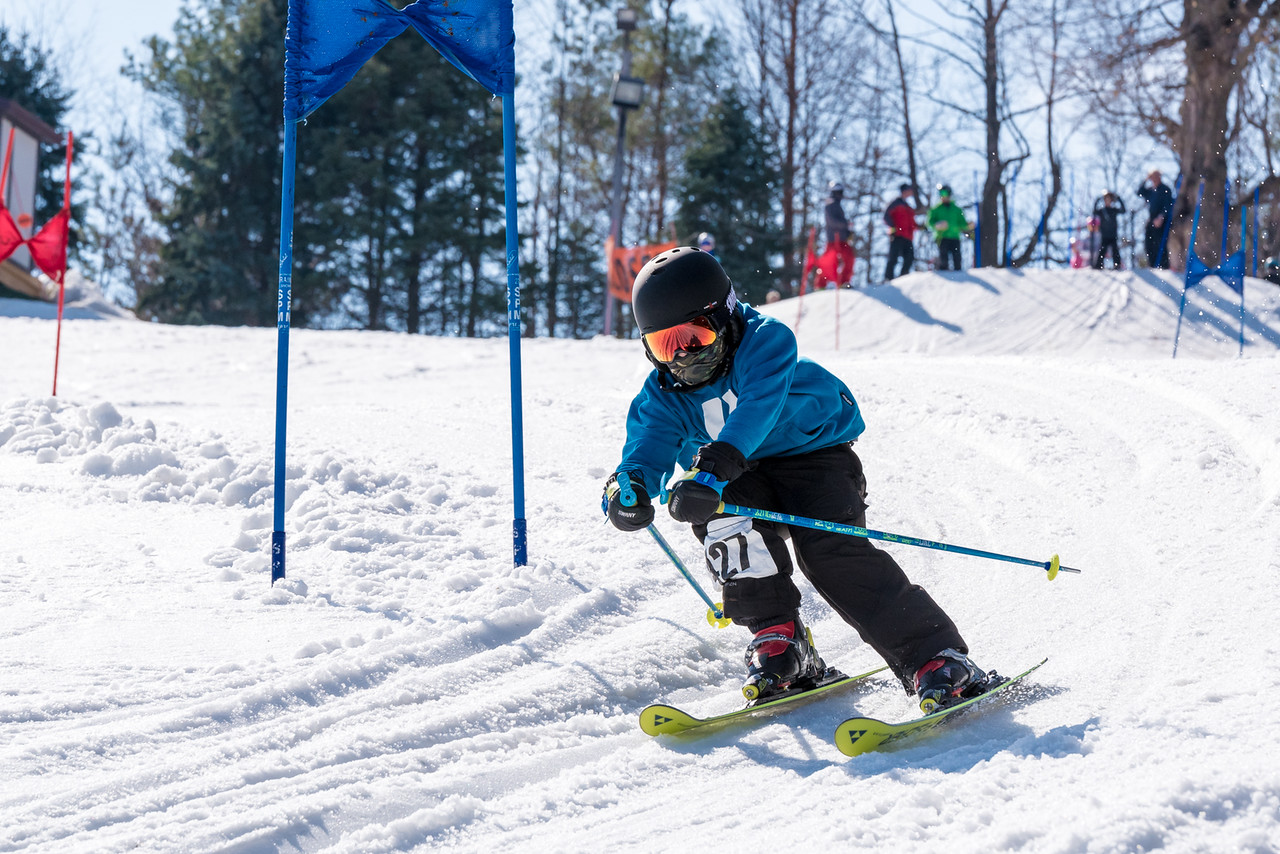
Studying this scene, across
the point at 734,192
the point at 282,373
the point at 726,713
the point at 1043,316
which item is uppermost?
the point at 734,192

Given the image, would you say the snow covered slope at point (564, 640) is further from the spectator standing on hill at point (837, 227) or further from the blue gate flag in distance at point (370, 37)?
the spectator standing on hill at point (837, 227)

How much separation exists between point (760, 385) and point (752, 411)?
0.30 feet

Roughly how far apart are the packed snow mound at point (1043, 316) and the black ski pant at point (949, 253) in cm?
32

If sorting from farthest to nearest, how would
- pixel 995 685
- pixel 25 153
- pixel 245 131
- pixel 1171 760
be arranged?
pixel 245 131 < pixel 25 153 < pixel 995 685 < pixel 1171 760

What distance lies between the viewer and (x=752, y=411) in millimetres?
2977

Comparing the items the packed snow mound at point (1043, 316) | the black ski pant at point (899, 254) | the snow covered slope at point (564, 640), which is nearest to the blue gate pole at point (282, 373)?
the snow covered slope at point (564, 640)

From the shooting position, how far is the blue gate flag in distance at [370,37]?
4.00m

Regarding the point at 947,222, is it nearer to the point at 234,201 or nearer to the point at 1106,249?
the point at 1106,249

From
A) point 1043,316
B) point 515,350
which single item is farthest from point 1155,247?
point 515,350

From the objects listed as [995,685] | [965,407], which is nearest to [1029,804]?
[995,685]

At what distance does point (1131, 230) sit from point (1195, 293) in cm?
1330

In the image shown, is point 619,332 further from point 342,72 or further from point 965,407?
point 342,72

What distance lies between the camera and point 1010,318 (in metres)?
14.4

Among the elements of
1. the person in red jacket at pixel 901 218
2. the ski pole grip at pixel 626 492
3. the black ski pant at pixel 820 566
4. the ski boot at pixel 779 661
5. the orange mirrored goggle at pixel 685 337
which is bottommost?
the ski boot at pixel 779 661
